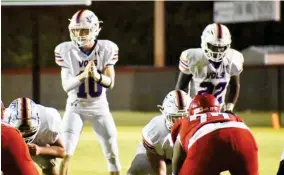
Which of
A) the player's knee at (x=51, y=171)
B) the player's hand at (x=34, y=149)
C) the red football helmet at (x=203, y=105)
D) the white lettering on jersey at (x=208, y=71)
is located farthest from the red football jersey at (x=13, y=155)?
the white lettering on jersey at (x=208, y=71)

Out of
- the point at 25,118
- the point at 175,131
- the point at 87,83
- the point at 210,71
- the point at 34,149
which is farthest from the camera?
the point at 210,71

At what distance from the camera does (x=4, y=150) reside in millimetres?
3854

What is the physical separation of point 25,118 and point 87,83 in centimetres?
154

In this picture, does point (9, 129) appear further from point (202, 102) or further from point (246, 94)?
point (246, 94)

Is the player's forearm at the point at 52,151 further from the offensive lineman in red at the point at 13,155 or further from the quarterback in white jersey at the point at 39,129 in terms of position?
the offensive lineman in red at the point at 13,155

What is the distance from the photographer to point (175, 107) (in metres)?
4.78

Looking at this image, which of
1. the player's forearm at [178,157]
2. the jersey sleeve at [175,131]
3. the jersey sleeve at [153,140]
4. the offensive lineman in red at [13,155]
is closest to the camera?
the offensive lineman in red at [13,155]

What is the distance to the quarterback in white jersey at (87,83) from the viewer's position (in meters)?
5.91

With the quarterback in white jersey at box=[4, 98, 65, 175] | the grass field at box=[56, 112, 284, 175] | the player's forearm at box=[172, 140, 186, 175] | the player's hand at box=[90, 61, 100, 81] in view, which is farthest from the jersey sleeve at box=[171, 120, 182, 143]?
the grass field at box=[56, 112, 284, 175]

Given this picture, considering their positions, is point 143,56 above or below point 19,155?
below

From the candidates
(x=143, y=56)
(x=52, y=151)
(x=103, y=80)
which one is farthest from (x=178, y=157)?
(x=143, y=56)

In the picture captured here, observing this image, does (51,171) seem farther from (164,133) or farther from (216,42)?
(216,42)

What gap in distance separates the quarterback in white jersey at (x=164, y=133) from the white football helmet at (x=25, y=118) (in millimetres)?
899

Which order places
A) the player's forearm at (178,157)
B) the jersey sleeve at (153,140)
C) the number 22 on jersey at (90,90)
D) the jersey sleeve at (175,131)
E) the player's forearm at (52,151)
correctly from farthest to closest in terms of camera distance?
the number 22 on jersey at (90,90) → the jersey sleeve at (153,140) → the player's forearm at (52,151) → the jersey sleeve at (175,131) → the player's forearm at (178,157)
